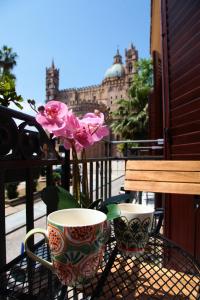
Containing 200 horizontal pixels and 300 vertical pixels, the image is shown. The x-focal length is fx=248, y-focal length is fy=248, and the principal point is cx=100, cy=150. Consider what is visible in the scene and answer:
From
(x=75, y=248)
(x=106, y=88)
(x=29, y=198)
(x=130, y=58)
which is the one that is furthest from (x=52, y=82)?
(x=75, y=248)

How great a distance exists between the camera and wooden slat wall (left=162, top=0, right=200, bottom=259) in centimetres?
184

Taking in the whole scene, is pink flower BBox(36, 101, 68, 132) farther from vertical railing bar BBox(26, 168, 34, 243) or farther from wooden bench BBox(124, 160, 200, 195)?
wooden bench BBox(124, 160, 200, 195)

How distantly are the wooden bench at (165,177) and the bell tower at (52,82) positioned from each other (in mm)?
47108

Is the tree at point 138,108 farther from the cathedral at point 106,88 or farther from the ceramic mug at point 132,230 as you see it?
the cathedral at point 106,88

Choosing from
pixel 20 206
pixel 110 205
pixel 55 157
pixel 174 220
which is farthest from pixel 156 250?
pixel 20 206

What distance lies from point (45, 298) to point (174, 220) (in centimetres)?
165

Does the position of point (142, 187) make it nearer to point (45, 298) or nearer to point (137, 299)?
point (137, 299)

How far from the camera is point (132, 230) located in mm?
792

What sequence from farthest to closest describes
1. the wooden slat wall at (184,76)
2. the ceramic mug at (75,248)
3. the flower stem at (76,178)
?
the wooden slat wall at (184,76)
the flower stem at (76,178)
the ceramic mug at (75,248)

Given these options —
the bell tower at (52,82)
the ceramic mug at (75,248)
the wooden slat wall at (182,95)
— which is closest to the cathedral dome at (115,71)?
the bell tower at (52,82)

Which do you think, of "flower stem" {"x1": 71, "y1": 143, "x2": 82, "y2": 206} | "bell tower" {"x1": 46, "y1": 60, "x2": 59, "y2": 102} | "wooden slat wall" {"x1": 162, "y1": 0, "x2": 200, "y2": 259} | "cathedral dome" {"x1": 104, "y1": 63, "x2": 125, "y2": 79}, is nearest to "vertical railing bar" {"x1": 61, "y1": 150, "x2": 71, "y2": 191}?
"flower stem" {"x1": 71, "y1": 143, "x2": 82, "y2": 206}

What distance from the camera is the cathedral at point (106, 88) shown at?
3944cm

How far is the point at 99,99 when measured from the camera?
1657 inches

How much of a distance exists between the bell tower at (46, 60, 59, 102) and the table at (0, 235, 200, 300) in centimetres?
4763
